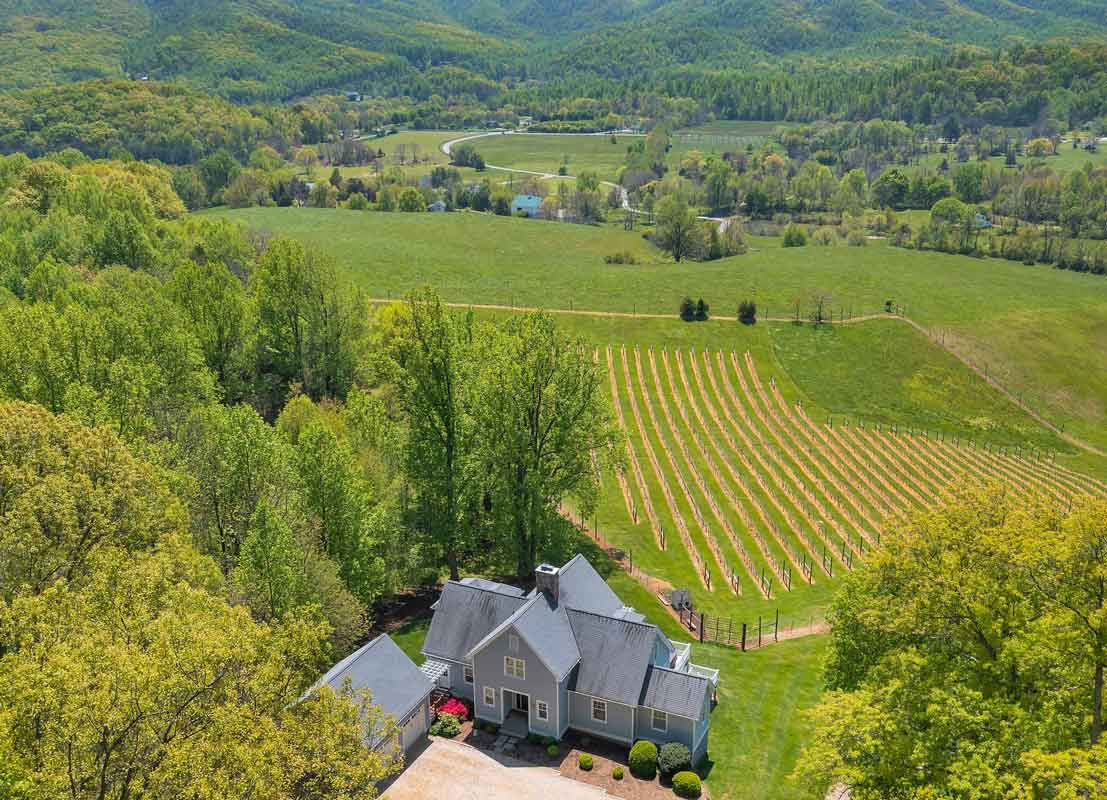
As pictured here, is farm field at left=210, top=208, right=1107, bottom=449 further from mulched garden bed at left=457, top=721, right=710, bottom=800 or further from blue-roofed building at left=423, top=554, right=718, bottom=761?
mulched garden bed at left=457, top=721, right=710, bottom=800

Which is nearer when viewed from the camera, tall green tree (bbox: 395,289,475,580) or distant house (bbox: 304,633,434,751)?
distant house (bbox: 304,633,434,751)

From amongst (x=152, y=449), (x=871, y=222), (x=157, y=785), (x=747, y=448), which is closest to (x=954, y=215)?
(x=871, y=222)

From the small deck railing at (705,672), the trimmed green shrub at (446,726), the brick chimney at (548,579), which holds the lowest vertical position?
the trimmed green shrub at (446,726)

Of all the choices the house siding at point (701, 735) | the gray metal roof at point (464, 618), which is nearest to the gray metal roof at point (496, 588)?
the gray metal roof at point (464, 618)

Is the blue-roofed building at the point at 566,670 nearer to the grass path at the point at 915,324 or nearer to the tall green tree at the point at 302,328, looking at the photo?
the tall green tree at the point at 302,328

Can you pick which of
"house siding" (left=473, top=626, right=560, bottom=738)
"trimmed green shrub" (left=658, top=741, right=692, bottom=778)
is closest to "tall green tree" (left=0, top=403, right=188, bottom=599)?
"house siding" (left=473, top=626, right=560, bottom=738)

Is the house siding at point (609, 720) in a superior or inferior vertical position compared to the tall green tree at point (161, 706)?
inferior
